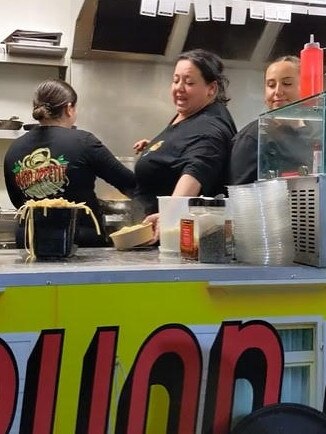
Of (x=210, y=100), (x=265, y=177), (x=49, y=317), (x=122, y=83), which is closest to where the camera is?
(x=49, y=317)

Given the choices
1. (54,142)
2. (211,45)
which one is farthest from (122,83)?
(54,142)

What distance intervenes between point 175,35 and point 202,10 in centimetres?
70

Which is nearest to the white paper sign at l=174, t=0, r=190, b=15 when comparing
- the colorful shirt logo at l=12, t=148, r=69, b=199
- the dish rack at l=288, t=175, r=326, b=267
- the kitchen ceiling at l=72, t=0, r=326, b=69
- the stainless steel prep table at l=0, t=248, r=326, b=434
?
the kitchen ceiling at l=72, t=0, r=326, b=69

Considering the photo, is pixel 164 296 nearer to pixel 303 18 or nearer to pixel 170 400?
pixel 170 400

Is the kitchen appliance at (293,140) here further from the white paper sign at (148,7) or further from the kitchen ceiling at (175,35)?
the kitchen ceiling at (175,35)

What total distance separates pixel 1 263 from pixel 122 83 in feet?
7.76

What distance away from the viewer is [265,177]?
1845 mm

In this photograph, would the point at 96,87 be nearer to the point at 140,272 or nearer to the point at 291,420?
the point at 140,272

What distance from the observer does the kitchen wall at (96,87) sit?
3.62 meters

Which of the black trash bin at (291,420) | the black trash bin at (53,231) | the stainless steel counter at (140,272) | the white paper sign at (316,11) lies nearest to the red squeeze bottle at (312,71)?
the stainless steel counter at (140,272)

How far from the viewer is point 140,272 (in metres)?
1.36

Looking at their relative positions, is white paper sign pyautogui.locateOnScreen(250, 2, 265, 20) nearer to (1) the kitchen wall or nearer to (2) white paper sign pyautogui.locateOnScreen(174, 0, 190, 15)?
(2) white paper sign pyautogui.locateOnScreen(174, 0, 190, 15)

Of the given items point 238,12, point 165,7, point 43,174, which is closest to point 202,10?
point 165,7

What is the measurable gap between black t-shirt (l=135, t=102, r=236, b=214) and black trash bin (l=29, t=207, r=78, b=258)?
58 centimetres
